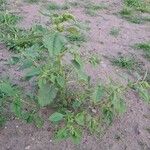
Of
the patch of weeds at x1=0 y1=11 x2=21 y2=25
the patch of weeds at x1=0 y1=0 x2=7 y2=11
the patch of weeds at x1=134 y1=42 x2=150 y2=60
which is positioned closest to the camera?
the patch of weeds at x1=134 y1=42 x2=150 y2=60

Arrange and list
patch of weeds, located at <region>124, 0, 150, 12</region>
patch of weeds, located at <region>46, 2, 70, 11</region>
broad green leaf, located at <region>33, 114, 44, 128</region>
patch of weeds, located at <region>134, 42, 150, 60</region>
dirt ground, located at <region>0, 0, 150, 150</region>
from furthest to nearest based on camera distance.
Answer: patch of weeds, located at <region>124, 0, 150, 12</region>
patch of weeds, located at <region>46, 2, 70, 11</region>
patch of weeds, located at <region>134, 42, 150, 60</region>
dirt ground, located at <region>0, 0, 150, 150</region>
broad green leaf, located at <region>33, 114, 44, 128</region>

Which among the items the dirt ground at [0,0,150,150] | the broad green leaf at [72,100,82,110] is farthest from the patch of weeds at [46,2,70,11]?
the broad green leaf at [72,100,82,110]

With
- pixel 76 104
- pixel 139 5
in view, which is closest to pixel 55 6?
pixel 139 5

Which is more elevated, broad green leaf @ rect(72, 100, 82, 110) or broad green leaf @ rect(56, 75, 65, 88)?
broad green leaf @ rect(56, 75, 65, 88)

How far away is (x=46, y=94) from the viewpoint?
301 cm

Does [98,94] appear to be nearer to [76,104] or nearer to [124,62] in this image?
[76,104]

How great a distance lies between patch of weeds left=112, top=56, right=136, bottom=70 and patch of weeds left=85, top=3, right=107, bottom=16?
1.59 metres

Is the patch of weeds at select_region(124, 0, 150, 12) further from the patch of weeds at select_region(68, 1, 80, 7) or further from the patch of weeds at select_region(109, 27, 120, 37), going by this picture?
the patch of weeds at select_region(109, 27, 120, 37)

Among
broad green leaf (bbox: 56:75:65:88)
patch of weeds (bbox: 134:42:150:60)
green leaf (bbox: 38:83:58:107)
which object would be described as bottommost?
patch of weeds (bbox: 134:42:150:60)

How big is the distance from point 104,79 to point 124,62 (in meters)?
0.52

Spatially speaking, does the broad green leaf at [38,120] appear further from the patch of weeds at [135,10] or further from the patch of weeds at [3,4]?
the patch of weeds at [135,10]

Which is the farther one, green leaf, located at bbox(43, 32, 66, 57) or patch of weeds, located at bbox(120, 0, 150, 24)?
patch of weeds, located at bbox(120, 0, 150, 24)

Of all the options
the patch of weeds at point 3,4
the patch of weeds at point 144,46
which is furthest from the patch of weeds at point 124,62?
the patch of weeds at point 3,4

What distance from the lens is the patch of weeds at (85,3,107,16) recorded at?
6.14 metres
